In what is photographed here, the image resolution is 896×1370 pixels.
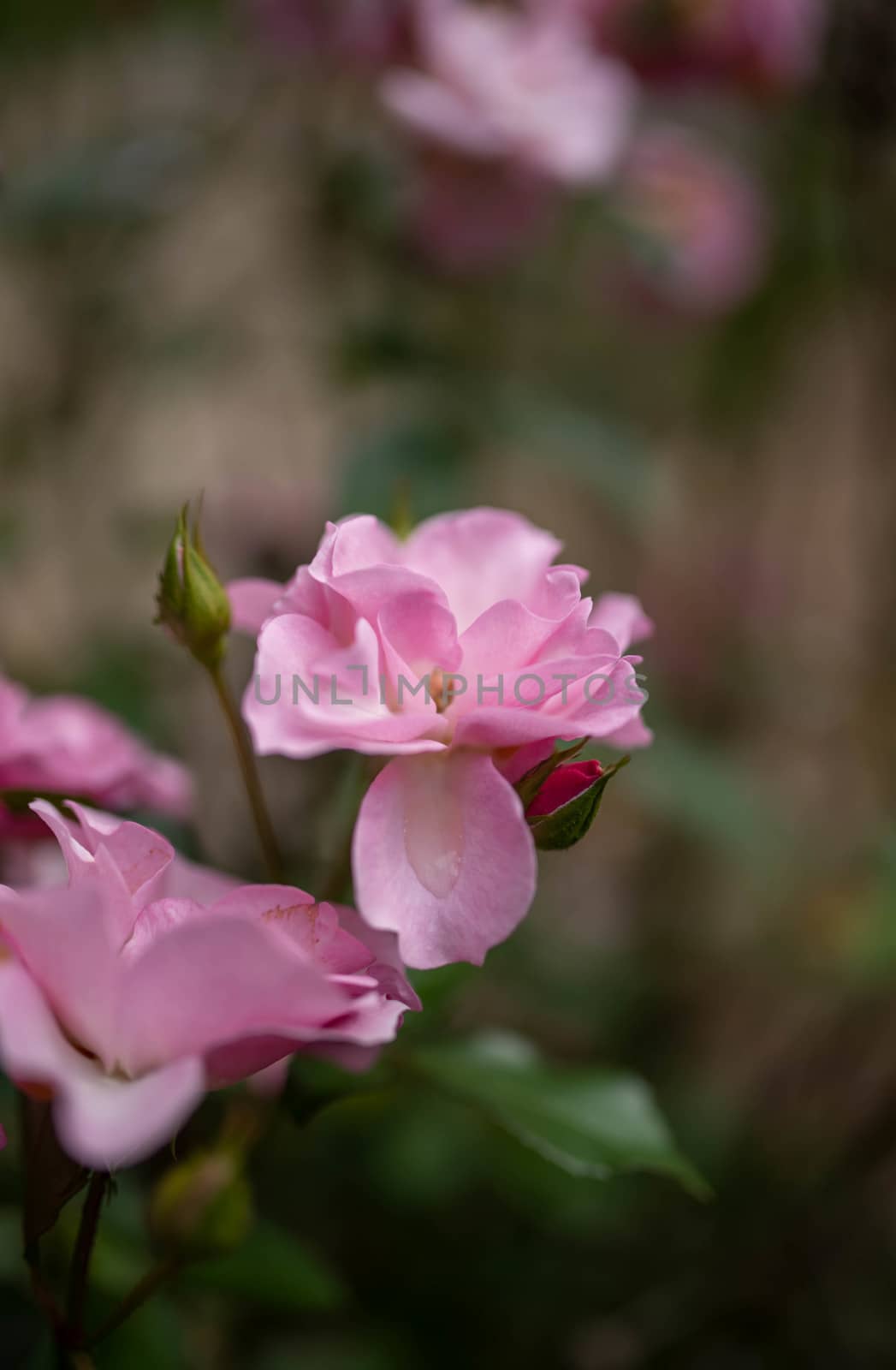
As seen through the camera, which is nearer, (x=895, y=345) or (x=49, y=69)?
(x=49, y=69)

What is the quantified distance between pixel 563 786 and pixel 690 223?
81 cm

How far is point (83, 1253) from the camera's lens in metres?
0.29

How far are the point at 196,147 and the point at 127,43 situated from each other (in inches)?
14.5

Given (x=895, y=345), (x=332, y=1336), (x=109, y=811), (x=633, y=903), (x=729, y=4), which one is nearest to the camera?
(x=109, y=811)

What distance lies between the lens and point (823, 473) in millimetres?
1824

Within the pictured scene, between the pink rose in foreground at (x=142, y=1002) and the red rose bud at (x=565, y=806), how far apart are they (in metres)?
0.06

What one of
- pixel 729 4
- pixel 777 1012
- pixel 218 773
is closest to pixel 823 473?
pixel 777 1012

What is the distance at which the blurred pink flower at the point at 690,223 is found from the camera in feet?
2.96

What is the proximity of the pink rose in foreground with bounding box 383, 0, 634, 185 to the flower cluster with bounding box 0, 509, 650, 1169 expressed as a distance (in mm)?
478

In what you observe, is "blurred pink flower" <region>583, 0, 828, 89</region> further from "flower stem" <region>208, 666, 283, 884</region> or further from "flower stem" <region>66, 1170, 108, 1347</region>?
"flower stem" <region>66, 1170, 108, 1347</region>

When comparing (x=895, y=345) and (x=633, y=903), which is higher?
(x=895, y=345)

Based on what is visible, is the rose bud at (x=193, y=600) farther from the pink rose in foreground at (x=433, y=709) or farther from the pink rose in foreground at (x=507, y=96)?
the pink rose in foreground at (x=507, y=96)

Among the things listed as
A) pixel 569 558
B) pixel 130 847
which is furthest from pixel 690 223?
pixel 130 847

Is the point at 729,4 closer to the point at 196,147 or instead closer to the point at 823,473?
the point at 196,147
